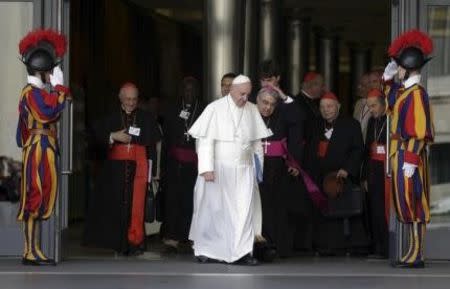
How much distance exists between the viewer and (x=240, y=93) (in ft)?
43.6

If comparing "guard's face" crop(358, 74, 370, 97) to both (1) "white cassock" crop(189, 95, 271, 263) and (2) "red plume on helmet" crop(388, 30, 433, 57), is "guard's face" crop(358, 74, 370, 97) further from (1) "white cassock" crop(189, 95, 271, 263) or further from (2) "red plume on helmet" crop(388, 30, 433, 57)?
(2) "red plume on helmet" crop(388, 30, 433, 57)

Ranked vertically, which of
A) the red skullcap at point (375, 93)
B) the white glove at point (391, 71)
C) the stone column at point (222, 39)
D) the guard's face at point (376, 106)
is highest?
the stone column at point (222, 39)

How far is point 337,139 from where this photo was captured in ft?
48.9

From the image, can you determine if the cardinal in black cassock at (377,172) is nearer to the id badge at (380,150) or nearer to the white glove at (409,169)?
the id badge at (380,150)

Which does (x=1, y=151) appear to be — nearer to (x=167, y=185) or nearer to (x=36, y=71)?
(x=36, y=71)

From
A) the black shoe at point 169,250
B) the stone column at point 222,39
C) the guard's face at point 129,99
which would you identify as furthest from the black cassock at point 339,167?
the stone column at point 222,39

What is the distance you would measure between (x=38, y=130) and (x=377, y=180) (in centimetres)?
362

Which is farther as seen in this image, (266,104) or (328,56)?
(328,56)

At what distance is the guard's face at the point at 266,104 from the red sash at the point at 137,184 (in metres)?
1.39

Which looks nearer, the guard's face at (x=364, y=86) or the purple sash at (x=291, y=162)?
the purple sash at (x=291, y=162)

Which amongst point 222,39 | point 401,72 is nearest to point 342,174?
point 401,72

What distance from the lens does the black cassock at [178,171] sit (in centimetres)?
1498

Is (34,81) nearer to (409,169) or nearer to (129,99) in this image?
(129,99)

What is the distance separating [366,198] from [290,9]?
14724mm
